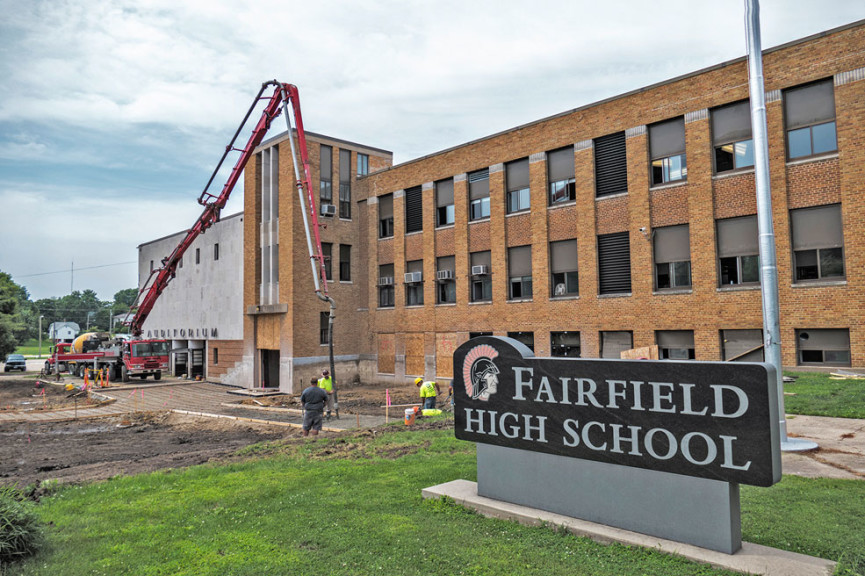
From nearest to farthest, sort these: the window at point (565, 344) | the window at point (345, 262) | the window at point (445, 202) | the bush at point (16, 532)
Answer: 1. the bush at point (16, 532)
2. the window at point (565, 344)
3. the window at point (445, 202)
4. the window at point (345, 262)

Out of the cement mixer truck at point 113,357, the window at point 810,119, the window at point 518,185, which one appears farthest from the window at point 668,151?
the cement mixer truck at point 113,357

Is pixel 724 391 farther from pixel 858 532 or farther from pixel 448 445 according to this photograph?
pixel 448 445

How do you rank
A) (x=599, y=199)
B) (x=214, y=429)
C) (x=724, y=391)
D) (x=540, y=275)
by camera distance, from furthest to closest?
(x=540, y=275) → (x=599, y=199) → (x=214, y=429) → (x=724, y=391)

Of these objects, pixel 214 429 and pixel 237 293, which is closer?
pixel 214 429

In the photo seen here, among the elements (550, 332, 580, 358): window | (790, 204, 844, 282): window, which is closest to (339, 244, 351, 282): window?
(550, 332, 580, 358): window

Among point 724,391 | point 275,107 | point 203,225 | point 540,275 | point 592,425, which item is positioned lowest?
point 592,425

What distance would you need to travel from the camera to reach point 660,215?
81.0 ft

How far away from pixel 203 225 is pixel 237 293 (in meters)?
5.79

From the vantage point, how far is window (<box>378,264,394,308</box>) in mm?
36844

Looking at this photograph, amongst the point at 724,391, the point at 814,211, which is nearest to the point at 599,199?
the point at 814,211

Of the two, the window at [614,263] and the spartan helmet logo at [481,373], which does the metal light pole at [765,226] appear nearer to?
the spartan helmet logo at [481,373]

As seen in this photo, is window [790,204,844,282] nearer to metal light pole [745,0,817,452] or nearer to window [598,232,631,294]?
window [598,232,631,294]

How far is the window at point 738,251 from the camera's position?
72.7 feet

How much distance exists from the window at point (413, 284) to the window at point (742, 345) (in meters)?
17.3
